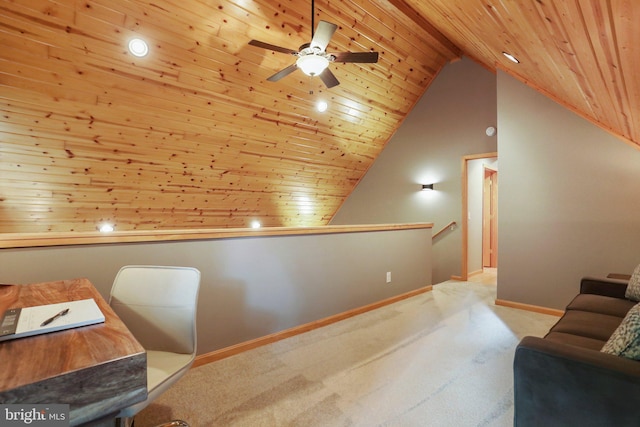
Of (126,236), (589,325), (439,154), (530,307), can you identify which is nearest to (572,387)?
(589,325)

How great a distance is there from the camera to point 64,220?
3.75m

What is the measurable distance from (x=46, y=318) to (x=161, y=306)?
593mm

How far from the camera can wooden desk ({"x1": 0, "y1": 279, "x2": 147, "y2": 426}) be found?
639 mm

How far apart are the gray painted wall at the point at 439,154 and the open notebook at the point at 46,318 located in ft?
16.8

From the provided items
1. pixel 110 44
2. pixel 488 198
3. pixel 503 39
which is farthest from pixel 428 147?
pixel 110 44

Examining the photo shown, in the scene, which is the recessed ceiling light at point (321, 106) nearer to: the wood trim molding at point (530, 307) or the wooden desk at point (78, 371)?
the wood trim molding at point (530, 307)

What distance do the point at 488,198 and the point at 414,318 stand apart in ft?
13.6

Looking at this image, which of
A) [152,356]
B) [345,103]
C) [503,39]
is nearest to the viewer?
[152,356]

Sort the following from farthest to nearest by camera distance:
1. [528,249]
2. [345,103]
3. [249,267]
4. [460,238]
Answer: [460,238] → [345,103] → [528,249] → [249,267]

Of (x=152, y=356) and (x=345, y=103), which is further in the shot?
(x=345, y=103)

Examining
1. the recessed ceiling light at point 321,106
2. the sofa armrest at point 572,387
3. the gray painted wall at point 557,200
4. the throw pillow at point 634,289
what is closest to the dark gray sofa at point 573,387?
the sofa armrest at point 572,387

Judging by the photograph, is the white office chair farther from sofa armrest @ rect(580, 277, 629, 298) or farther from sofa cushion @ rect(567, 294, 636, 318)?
sofa armrest @ rect(580, 277, 629, 298)

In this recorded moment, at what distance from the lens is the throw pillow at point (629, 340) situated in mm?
1156

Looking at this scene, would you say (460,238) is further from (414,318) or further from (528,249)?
(414,318)
